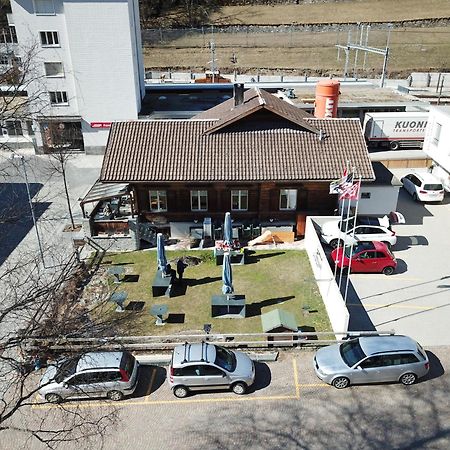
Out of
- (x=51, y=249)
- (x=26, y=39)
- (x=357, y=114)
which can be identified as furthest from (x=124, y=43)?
(x=357, y=114)

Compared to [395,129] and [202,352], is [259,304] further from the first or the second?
[395,129]

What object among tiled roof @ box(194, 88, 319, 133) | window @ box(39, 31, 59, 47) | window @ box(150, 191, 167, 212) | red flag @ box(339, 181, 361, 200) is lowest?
window @ box(150, 191, 167, 212)

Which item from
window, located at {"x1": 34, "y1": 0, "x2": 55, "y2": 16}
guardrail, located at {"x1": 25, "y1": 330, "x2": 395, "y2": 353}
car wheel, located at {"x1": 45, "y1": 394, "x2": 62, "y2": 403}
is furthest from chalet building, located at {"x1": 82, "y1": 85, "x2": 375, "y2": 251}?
window, located at {"x1": 34, "y1": 0, "x2": 55, "y2": 16}

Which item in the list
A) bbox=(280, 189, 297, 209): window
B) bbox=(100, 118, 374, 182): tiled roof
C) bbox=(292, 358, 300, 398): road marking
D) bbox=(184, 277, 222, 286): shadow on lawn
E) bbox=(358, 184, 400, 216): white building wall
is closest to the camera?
bbox=(292, 358, 300, 398): road marking

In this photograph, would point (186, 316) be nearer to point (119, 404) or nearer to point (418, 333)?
point (119, 404)

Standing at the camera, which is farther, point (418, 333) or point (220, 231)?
point (220, 231)

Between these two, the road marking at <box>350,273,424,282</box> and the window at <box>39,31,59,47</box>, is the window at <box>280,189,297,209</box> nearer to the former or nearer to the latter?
the road marking at <box>350,273,424,282</box>

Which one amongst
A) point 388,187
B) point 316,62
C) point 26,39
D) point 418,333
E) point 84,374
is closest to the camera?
point 84,374

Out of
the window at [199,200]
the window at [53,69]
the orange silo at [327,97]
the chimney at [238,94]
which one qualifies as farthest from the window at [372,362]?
the window at [53,69]
